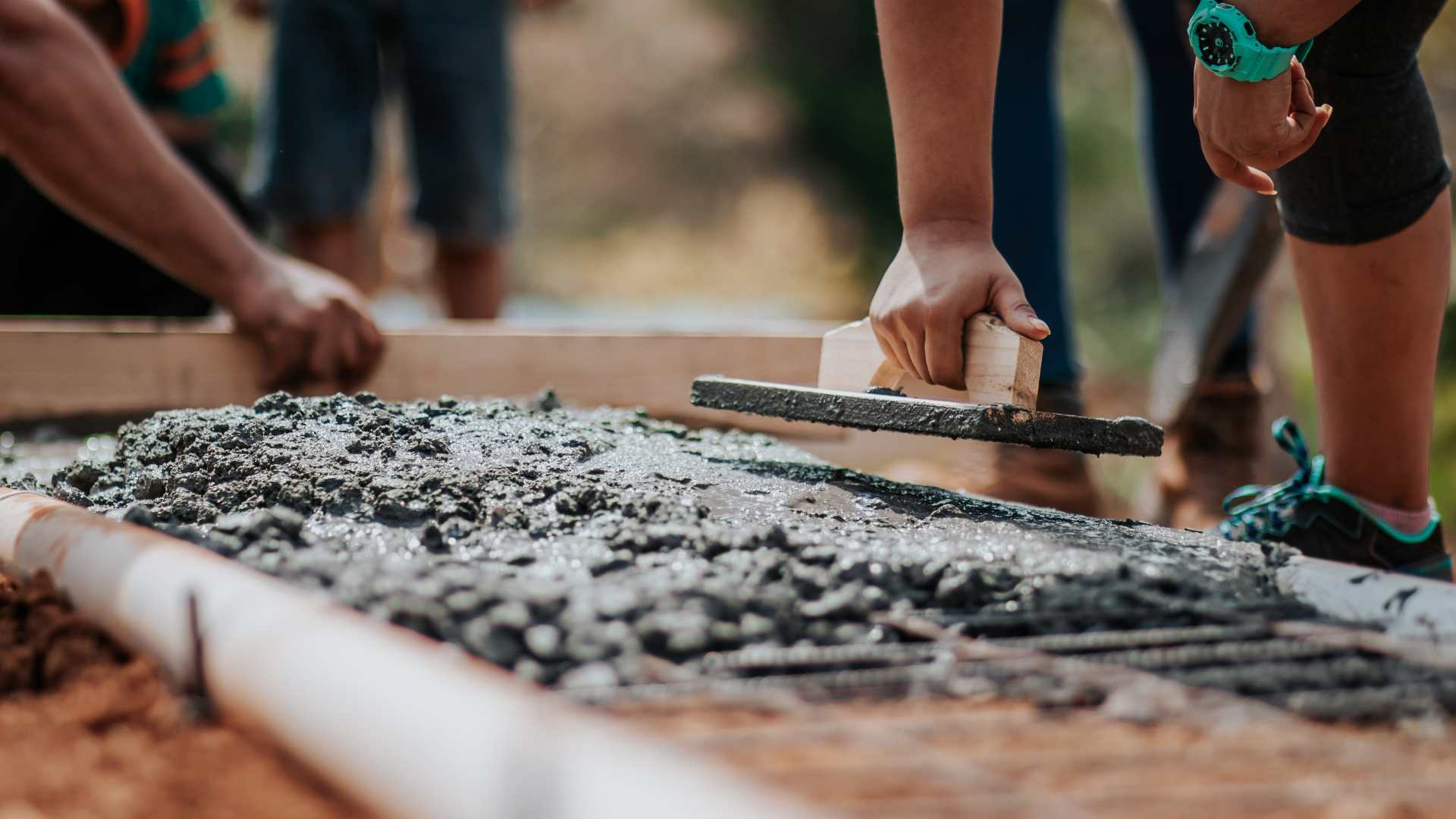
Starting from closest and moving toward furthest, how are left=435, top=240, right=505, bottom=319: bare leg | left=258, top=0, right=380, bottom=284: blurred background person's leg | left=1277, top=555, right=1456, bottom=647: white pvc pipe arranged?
left=1277, top=555, right=1456, bottom=647: white pvc pipe, left=258, top=0, right=380, bottom=284: blurred background person's leg, left=435, top=240, right=505, bottom=319: bare leg

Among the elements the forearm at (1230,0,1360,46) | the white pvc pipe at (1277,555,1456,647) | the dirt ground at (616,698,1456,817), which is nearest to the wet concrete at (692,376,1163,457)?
the white pvc pipe at (1277,555,1456,647)

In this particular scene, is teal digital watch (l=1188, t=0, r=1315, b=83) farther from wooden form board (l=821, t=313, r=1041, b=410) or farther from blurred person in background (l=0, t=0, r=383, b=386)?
blurred person in background (l=0, t=0, r=383, b=386)

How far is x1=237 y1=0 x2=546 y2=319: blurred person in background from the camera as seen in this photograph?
135 inches

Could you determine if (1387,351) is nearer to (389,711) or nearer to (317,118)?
(389,711)

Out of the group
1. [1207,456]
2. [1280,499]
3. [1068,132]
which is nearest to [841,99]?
[1068,132]

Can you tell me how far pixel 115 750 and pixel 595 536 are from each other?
0.51 meters

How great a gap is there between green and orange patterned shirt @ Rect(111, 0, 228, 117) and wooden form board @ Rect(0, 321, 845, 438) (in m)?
1.12

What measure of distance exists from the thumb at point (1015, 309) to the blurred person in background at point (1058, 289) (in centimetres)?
103

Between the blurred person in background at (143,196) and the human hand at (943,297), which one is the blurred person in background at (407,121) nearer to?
the blurred person in background at (143,196)

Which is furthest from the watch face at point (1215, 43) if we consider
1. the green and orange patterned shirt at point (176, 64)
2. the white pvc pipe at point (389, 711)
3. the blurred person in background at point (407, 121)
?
the green and orange patterned shirt at point (176, 64)

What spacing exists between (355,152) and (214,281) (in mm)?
1370

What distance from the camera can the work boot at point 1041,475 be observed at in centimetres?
243

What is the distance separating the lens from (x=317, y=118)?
343cm

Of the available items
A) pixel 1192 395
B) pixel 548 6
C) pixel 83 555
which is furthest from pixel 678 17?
pixel 83 555
